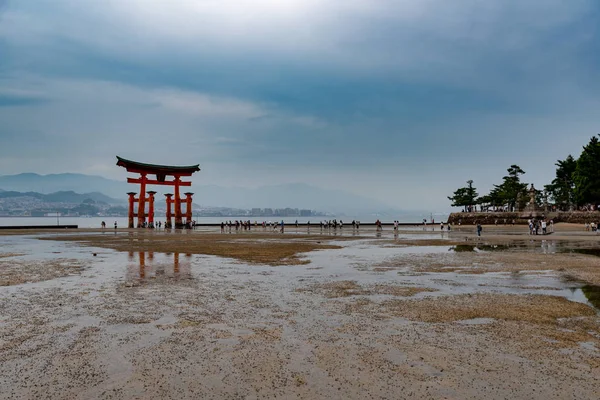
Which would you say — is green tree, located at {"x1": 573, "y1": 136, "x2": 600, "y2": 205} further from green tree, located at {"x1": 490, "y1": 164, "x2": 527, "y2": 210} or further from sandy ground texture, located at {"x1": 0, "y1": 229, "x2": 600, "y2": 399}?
sandy ground texture, located at {"x1": 0, "y1": 229, "x2": 600, "y2": 399}

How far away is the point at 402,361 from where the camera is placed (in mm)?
6289

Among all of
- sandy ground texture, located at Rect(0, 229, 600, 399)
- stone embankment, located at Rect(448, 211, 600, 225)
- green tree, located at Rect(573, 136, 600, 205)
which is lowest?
sandy ground texture, located at Rect(0, 229, 600, 399)

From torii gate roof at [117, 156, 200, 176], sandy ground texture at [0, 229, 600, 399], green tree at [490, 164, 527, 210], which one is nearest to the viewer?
sandy ground texture at [0, 229, 600, 399]

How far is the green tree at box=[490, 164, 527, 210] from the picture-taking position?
87.4 meters

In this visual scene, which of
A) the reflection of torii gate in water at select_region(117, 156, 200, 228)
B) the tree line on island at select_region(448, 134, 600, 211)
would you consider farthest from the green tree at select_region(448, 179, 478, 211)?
the reflection of torii gate in water at select_region(117, 156, 200, 228)

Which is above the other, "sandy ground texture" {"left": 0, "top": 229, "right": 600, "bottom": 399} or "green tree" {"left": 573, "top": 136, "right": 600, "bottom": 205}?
"green tree" {"left": 573, "top": 136, "right": 600, "bottom": 205}

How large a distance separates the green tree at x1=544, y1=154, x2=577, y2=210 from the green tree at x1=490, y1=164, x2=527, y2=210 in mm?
7395

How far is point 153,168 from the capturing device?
67.2 metres

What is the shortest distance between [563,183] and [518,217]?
27.1 meters

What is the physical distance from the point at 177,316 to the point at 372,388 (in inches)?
208

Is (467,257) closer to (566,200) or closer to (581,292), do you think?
(581,292)

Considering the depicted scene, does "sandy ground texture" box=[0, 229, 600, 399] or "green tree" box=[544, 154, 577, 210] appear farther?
"green tree" box=[544, 154, 577, 210]

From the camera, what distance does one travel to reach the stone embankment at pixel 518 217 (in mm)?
65625

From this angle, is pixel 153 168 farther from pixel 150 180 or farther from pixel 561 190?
pixel 561 190
